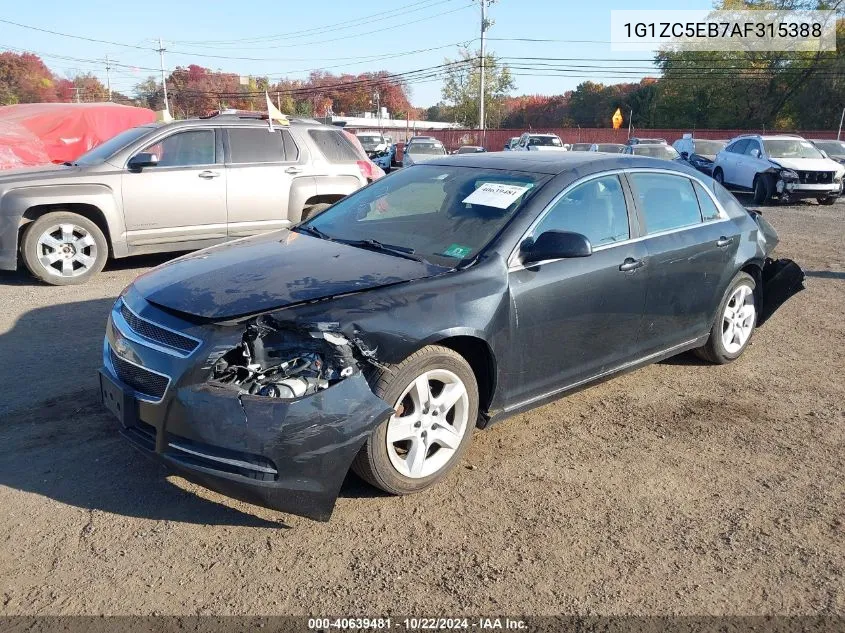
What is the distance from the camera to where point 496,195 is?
404 cm

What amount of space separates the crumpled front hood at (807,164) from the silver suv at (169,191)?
1227 cm

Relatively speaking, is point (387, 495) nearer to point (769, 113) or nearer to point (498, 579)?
point (498, 579)

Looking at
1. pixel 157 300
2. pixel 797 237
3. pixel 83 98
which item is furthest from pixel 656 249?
pixel 83 98

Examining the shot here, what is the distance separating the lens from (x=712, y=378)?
513cm

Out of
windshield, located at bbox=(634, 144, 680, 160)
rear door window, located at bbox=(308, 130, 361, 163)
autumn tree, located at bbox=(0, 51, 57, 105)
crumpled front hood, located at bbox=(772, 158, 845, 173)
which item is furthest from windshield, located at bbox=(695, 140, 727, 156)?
autumn tree, located at bbox=(0, 51, 57, 105)

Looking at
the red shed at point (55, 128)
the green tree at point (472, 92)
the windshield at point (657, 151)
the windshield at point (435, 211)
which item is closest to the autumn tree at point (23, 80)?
the green tree at point (472, 92)

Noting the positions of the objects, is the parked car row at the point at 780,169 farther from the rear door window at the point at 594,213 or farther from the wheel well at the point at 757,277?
the rear door window at the point at 594,213

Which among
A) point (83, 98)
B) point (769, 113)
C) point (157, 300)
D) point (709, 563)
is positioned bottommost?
point (709, 563)

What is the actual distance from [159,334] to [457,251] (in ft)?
5.25

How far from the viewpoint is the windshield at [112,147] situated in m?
7.73

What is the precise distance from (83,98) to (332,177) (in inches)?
3892

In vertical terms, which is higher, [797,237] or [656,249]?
[656,249]

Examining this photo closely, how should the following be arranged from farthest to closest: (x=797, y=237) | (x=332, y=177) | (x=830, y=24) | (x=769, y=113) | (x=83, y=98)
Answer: (x=83, y=98) < (x=769, y=113) < (x=830, y=24) < (x=797, y=237) < (x=332, y=177)

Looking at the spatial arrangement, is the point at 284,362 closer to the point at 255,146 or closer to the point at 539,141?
the point at 255,146
